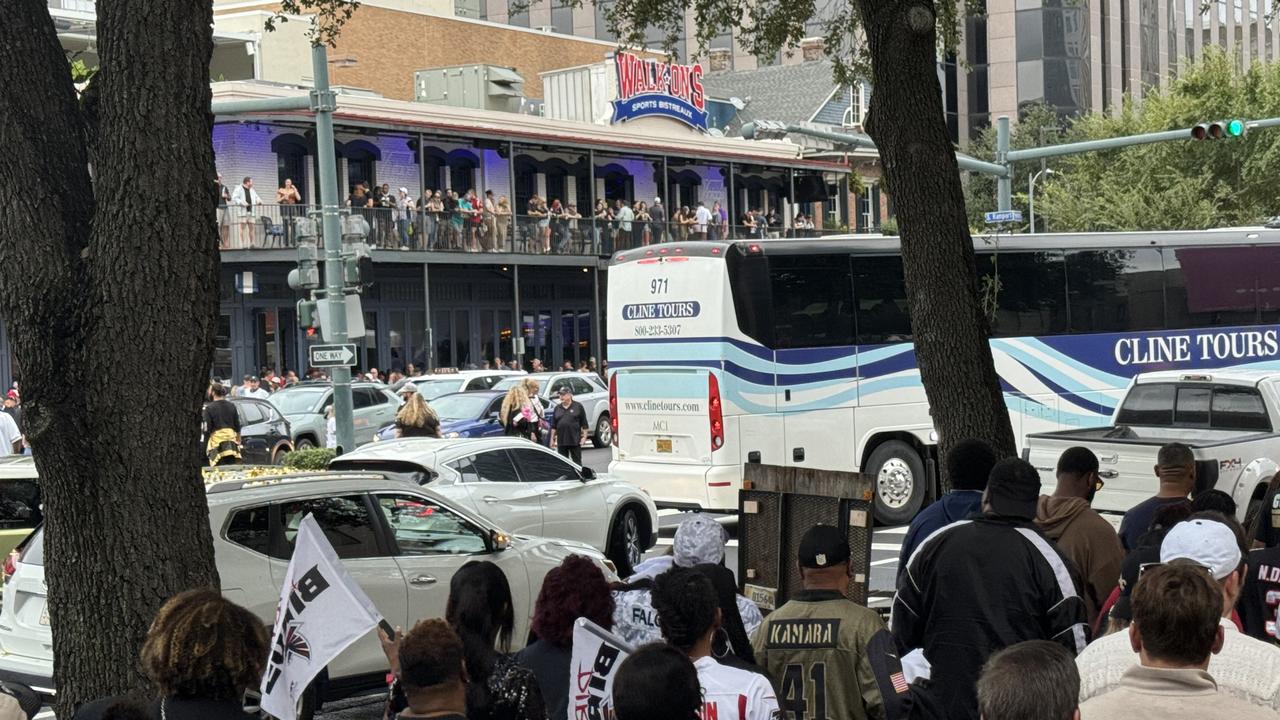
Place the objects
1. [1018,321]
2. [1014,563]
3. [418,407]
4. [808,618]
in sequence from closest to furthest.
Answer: [808,618], [1014,563], [418,407], [1018,321]

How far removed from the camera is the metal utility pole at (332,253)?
21750 millimetres

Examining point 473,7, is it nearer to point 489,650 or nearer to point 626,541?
point 626,541

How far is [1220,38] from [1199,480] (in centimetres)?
8316

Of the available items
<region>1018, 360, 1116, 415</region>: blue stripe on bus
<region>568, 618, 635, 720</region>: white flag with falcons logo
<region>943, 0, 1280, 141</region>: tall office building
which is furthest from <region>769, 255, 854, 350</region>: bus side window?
<region>943, 0, 1280, 141</region>: tall office building

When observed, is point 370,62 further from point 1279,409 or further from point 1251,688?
point 1251,688

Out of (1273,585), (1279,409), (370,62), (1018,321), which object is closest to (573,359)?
(370,62)

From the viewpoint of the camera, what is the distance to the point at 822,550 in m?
5.52

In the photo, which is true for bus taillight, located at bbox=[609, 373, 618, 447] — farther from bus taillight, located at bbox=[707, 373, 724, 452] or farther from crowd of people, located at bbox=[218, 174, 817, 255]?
crowd of people, located at bbox=[218, 174, 817, 255]

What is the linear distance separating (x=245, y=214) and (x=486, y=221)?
25.1ft

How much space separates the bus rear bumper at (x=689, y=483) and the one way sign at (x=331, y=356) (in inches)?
178

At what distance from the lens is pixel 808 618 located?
5.54 m

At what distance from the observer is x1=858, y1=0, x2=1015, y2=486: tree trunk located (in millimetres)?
10719

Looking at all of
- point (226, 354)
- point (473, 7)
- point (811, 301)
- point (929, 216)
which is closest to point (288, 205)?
point (226, 354)

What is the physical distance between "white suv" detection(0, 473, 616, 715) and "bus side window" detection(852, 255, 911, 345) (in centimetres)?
940
